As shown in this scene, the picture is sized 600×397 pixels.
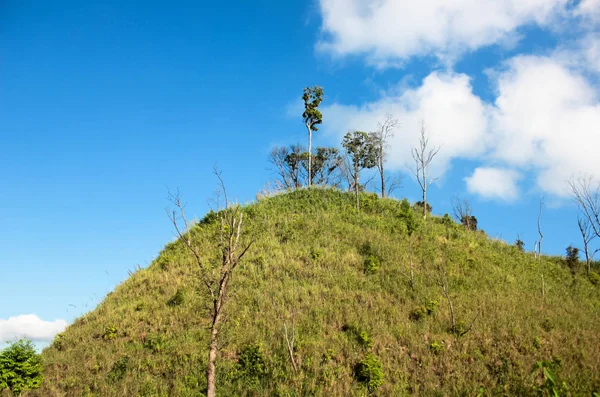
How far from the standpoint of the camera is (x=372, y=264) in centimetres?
2759

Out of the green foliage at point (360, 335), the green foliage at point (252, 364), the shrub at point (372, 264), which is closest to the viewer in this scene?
the green foliage at point (252, 364)

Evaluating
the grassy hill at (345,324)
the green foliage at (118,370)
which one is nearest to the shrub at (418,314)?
the grassy hill at (345,324)

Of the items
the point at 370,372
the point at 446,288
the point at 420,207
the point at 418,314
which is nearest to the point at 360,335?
the point at 370,372

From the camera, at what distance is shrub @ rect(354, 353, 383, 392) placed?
16.8 metres

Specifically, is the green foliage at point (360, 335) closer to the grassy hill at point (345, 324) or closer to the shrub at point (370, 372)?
the grassy hill at point (345, 324)

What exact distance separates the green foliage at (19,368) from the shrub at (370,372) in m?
14.2

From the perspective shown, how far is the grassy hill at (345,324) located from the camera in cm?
1727

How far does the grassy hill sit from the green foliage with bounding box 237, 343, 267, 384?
72 mm

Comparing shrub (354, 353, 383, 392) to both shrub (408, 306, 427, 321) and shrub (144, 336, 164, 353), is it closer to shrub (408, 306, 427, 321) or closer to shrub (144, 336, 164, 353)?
shrub (408, 306, 427, 321)

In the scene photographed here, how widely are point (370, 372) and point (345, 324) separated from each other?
4.34m

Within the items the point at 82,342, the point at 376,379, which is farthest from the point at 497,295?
the point at 82,342

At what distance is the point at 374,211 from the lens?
127 feet

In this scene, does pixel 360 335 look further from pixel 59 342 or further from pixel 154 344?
pixel 59 342

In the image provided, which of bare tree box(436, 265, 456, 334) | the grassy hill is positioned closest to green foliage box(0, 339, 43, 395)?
the grassy hill
